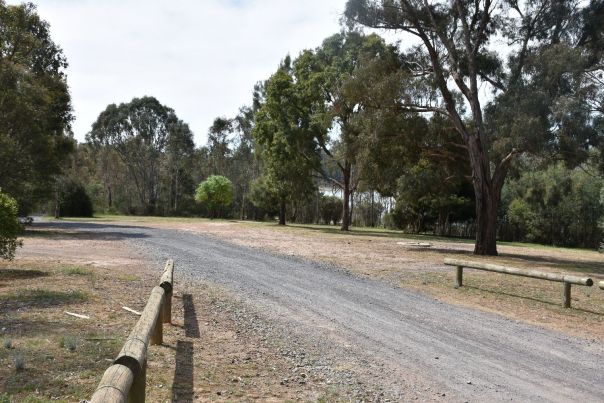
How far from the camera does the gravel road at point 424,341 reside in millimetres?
5781

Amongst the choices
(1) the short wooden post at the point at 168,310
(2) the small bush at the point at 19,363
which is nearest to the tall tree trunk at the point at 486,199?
(1) the short wooden post at the point at 168,310

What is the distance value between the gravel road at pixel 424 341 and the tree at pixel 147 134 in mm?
61588

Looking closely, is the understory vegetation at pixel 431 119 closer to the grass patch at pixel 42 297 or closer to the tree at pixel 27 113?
the tree at pixel 27 113

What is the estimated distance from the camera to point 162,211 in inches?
2798

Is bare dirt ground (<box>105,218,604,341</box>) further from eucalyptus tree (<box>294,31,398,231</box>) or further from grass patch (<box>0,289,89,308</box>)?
eucalyptus tree (<box>294,31,398,231</box>)

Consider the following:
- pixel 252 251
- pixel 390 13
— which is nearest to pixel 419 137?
pixel 390 13

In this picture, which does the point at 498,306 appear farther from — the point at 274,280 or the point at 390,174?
the point at 390,174

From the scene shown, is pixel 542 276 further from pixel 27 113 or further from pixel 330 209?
pixel 330 209

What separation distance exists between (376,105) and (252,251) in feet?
29.4

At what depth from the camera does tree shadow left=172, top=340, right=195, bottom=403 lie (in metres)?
5.16

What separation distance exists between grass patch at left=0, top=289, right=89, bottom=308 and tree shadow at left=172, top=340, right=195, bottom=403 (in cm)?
305

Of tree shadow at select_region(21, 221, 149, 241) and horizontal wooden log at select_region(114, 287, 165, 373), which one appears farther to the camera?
tree shadow at select_region(21, 221, 149, 241)

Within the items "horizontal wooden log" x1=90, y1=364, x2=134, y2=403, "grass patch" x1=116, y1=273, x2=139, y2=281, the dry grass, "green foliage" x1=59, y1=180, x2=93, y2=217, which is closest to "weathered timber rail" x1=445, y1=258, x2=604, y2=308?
the dry grass

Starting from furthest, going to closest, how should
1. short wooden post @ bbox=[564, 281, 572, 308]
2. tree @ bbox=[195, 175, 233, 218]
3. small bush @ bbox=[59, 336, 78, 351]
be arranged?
tree @ bbox=[195, 175, 233, 218] → short wooden post @ bbox=[564, 281, 572, 308] → small bush @ bbox=[59, 336, 78, 351]
